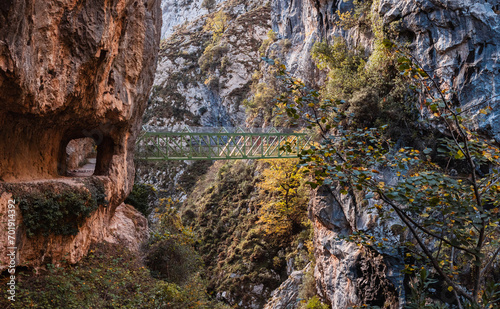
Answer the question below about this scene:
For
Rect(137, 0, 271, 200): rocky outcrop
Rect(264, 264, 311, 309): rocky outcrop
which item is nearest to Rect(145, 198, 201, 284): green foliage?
Rect(264, 264, 311, 309): rocky outcrop

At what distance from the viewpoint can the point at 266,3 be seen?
51.1 metres

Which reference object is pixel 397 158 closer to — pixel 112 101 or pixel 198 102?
pixel 112 101

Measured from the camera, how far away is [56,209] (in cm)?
814

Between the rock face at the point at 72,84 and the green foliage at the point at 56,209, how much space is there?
14.0 inches

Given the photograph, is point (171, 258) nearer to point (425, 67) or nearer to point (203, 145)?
point (203, 145)

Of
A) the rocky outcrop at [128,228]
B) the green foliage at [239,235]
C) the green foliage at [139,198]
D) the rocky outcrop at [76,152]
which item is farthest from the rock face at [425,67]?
the rocky outcrop at [76,152]

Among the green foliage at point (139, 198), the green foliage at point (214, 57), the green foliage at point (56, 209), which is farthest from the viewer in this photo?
the green foliage at point (214, 57)

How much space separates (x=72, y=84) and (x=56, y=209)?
3.13 metres

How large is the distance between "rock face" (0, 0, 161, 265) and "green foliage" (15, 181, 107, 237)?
14.0 inches

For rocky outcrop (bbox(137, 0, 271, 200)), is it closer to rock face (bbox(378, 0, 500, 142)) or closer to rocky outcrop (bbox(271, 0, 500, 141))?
rocky outcrop (bbox(271, 0, 500, 141))

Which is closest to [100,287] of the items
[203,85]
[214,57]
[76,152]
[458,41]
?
[76,152]

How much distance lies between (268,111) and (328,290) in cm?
1861

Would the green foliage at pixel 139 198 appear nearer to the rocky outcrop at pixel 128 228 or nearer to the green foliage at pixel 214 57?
the rocky outcrop at pixel 128 228

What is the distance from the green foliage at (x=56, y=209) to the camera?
7516mm
